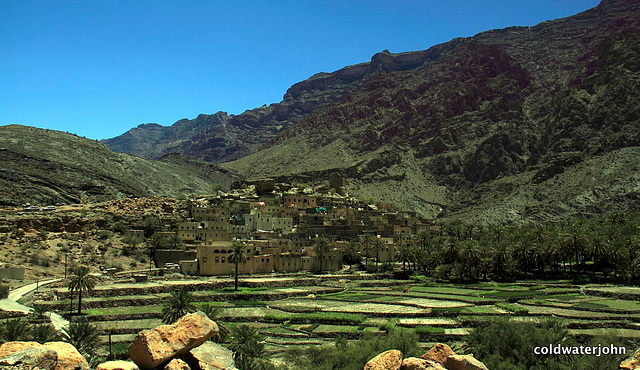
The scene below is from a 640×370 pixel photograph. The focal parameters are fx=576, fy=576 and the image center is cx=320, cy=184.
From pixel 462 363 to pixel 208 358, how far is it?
799 cm

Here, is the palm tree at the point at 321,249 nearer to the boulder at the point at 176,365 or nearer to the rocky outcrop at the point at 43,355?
the boulder at the point at 176,365

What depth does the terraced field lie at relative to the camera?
40625 millimetres

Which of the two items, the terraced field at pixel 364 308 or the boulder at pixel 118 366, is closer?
the boulder at pixel 118 366

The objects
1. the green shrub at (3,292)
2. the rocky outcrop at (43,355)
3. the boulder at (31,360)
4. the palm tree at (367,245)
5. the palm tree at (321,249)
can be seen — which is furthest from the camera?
the palm tree at (367,245)

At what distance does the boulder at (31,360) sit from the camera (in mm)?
13516

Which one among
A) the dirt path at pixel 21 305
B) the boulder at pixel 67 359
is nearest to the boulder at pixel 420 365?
the boulder at pixel 67 359

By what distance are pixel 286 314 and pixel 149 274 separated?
1885 cm

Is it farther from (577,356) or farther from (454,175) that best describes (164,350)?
(454,175)

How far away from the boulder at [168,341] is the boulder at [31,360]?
121 inches

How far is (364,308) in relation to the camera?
49750mm

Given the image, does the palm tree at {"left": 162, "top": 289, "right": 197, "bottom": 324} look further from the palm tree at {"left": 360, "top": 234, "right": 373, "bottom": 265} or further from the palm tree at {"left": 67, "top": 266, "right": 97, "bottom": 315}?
the palm tree at {"left": 360, "top": 234, "right": 373, "bottom": 265}

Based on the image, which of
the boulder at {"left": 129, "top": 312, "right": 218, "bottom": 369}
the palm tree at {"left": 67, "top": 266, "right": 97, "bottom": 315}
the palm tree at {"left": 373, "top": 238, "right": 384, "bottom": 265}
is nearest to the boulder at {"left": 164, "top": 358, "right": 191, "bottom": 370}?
the boulder at {"left": 129, "top": 312, "right": 218, "bottom": 369}

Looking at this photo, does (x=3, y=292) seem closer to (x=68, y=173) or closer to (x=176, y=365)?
(x=176, y=365)

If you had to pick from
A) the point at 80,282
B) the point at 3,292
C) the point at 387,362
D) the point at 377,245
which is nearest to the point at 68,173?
the point at 377,245
